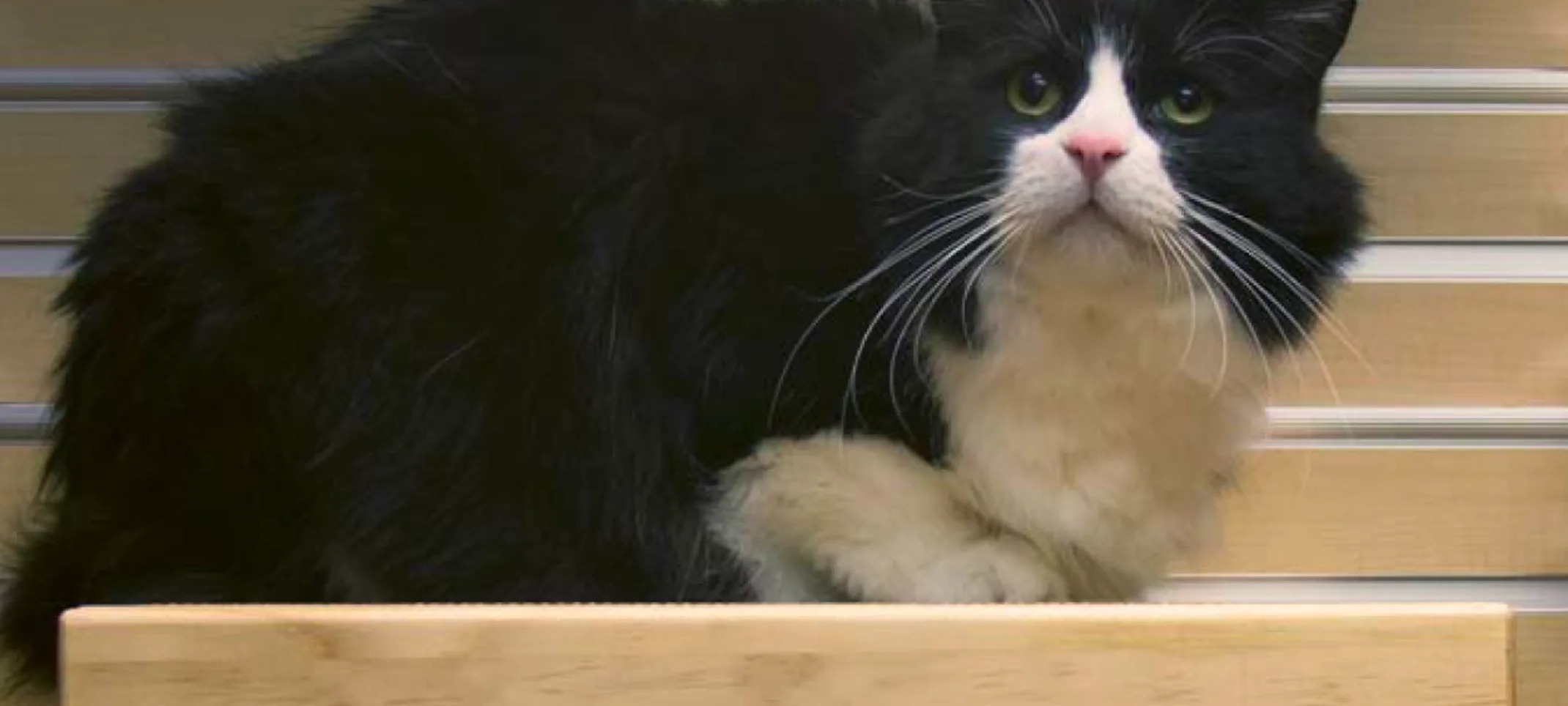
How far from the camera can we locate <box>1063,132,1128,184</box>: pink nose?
Answer: 835 mm

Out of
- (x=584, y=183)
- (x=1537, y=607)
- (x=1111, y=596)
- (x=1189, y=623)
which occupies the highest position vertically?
(x=584, y=183)

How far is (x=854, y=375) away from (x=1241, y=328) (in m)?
0.20

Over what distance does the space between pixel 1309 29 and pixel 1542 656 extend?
0.72 meters

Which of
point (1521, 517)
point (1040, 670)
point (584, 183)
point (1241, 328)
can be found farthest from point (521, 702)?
point (1521, 517)

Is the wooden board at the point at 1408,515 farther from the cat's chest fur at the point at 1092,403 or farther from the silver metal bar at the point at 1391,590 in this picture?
the cat's chest fur at the point at 1092,403

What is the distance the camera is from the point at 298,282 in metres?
0.91

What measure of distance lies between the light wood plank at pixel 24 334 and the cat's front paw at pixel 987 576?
77cm

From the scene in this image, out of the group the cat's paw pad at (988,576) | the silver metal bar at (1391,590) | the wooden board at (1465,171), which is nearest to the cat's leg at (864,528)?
the cat's paw pad at (988,576)

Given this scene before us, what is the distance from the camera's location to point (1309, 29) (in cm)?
94

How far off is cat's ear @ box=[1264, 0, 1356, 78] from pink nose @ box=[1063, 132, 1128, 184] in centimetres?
14

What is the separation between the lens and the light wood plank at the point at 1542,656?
1.44 meters

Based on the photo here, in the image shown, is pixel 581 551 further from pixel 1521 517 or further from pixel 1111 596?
pixel 1521 517

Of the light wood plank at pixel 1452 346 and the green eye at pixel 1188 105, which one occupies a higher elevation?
the green eye at pixel 1188 105

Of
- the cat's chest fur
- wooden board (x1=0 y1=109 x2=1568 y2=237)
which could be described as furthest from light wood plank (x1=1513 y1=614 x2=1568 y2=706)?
the cat's chest fur
